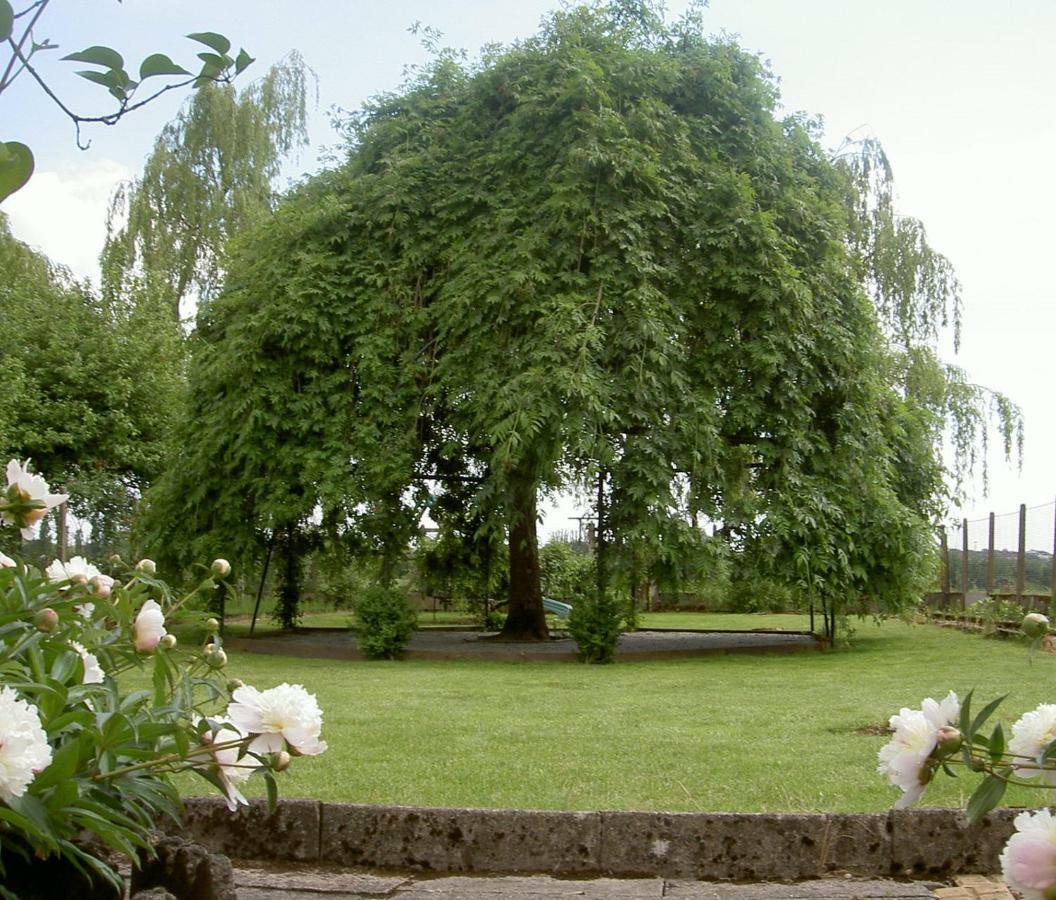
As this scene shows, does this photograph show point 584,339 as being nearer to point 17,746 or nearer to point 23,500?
point 23,500

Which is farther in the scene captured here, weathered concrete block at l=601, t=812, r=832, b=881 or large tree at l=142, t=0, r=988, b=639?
large tree at l=142, t=0, r=988, b=639

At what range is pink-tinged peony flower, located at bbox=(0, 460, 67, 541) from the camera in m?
2.69

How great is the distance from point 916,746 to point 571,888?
2.63m

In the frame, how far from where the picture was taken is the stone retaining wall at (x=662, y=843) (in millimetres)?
4312

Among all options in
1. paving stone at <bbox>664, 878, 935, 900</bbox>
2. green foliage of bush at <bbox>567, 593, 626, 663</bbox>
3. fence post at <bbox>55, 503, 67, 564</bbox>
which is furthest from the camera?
fence post at <bbox>55, 503, 67, 564</bbox>

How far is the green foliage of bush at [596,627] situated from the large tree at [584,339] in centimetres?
55

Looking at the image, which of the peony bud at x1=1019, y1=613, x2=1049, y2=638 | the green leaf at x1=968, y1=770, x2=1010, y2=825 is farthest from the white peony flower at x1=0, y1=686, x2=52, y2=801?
the peony bud at x1=1019, y1=613, x2=1049, y2=638

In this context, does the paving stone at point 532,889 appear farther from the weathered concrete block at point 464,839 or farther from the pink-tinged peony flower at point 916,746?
the pink-tinged peony flower at point 916,746

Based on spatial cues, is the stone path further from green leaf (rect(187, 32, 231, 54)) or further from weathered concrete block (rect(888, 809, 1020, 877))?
green leaf (rect(187, 32, 231, 54))

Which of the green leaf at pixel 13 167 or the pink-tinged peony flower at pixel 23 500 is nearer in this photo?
the green leaf at pixel 13 167

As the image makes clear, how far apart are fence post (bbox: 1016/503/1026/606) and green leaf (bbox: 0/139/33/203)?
60.1 feet

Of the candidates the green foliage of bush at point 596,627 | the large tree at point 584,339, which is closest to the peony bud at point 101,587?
the large tree at point 584,339

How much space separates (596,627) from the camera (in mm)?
14664

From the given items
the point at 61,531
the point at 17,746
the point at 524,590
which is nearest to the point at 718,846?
the point at 17,746
